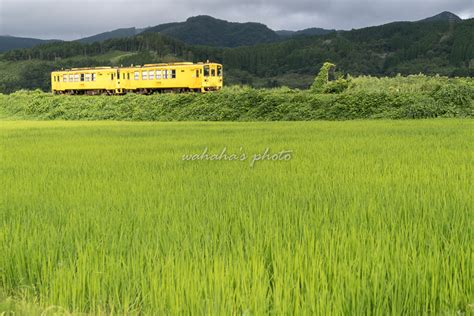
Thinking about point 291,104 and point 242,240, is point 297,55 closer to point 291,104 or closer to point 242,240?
point 291,104

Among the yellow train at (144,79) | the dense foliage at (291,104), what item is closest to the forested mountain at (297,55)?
the yellow train at (144,79)

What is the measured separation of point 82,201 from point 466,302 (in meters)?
3.66

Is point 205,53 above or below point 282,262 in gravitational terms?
above

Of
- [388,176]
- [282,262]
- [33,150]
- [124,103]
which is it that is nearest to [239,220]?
[282,262]

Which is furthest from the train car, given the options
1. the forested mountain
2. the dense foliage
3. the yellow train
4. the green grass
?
the forested mountain

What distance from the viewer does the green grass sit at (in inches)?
93.9

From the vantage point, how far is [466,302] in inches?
94.4

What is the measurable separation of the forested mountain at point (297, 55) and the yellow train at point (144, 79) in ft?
174

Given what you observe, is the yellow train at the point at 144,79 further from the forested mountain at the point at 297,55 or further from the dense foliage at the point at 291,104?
the forested mountain at the point at 297,55

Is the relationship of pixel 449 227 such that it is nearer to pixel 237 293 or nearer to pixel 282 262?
pixel 282 262

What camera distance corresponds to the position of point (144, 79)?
3347cm

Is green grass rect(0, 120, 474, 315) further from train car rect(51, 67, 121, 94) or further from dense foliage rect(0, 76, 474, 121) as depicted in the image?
train car rect(51, 67, 121, 94)

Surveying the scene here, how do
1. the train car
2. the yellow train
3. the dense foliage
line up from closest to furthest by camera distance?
1. the dense foliage
2. the yellow train
3. the train car

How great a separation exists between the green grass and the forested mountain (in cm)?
7705
